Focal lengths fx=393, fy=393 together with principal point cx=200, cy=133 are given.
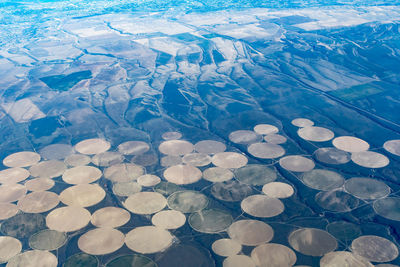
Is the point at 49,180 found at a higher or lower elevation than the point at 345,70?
lower

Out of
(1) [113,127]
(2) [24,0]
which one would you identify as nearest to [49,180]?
(1) [113,127]

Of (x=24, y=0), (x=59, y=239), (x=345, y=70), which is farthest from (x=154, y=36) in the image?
(x=24, y=0)

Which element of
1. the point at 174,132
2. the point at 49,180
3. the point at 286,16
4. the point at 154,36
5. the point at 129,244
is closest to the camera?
the point at 129,244

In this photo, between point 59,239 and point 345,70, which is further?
point 345,70

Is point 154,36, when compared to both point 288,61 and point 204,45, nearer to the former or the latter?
point 204,45

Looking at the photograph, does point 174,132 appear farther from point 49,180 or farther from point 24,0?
point 24,0

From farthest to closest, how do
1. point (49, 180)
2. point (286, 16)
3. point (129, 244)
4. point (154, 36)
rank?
point (286, 16), point (154, 36), point (49, 180), point (129, 244)
